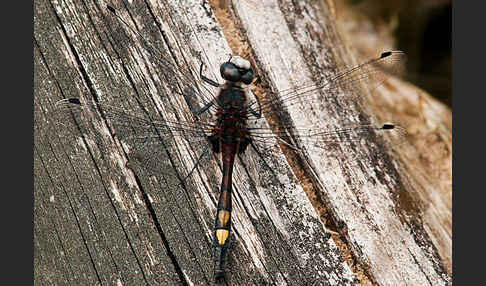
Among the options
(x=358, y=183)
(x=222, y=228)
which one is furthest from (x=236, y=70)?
(x=358, y=183)

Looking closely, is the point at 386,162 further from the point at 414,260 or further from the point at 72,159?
the point at 72,159

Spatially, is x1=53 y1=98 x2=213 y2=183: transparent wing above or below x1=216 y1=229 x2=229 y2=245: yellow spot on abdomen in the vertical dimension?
above

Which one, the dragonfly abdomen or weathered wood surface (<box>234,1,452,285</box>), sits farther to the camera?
weathered wood surface (<box>234,1,452,285</box>)

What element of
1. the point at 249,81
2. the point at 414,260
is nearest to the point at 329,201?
the point at 414,260

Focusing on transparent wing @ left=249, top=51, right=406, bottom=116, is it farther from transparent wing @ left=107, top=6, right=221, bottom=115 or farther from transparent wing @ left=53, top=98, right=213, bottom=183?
transparent wing @ left=53, top=98, right=213, bottom=183

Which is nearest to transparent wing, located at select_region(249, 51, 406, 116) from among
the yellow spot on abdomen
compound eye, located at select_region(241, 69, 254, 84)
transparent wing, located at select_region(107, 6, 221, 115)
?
compound eye, located at select_region(241, 69, 254, 84)

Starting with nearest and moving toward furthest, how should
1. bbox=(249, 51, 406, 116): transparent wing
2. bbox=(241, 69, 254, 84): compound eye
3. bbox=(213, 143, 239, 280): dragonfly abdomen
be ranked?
bbox=(213, 143, 239, 280): dragonfly abdomen < bbox=(241, 69, 254, 84): compound eye < bbox=(249, 51, 406, 116): transparent wing

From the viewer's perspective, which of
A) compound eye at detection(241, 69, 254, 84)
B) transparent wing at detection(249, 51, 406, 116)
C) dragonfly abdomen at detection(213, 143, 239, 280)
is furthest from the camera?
transparent wing at detection(249, 51, 406, 116)

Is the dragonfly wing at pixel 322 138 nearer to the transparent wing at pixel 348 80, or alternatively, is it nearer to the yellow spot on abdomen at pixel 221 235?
the transparent wing at pixel 348 80

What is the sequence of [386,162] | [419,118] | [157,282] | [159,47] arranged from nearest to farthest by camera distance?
[157,282] → [159,47] → [386,162] → [419,118]
